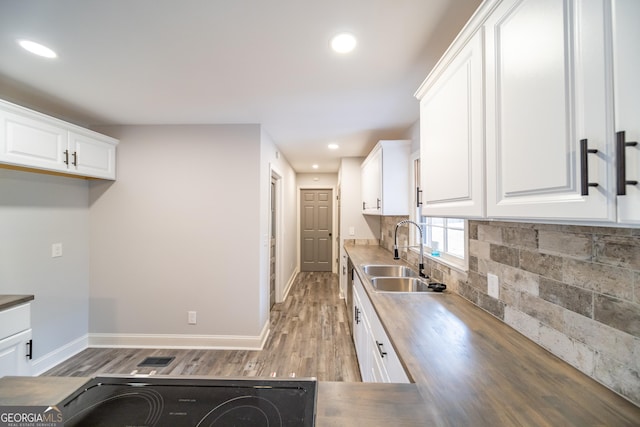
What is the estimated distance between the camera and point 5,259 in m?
2.17

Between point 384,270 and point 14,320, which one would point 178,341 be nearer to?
point 14,320

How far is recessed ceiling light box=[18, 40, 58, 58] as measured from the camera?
150cm

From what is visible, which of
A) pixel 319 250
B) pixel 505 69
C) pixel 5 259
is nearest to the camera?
pixel 505 69

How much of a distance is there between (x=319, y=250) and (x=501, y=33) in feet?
18.8

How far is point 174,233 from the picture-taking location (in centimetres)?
287

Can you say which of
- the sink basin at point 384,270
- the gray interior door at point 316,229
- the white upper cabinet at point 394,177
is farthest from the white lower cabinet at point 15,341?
the gray interior door at point 316,229

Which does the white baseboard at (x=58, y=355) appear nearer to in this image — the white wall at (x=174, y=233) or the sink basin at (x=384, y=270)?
the white wall at (x=174, y=233)

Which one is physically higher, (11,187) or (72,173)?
(72,173)

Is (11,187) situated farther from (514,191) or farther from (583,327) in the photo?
(583,327)

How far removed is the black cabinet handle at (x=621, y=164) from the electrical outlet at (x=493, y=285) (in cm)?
101

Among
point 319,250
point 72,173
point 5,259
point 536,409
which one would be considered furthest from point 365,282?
point 319,250

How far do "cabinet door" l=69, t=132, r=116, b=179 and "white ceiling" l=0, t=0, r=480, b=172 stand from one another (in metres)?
0.29

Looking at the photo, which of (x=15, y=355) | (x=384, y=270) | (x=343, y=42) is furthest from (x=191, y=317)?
(x=343, y=42)

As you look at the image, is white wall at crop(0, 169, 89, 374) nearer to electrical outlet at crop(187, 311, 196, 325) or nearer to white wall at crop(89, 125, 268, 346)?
white wall at crop(89, 125, 268, 346)
